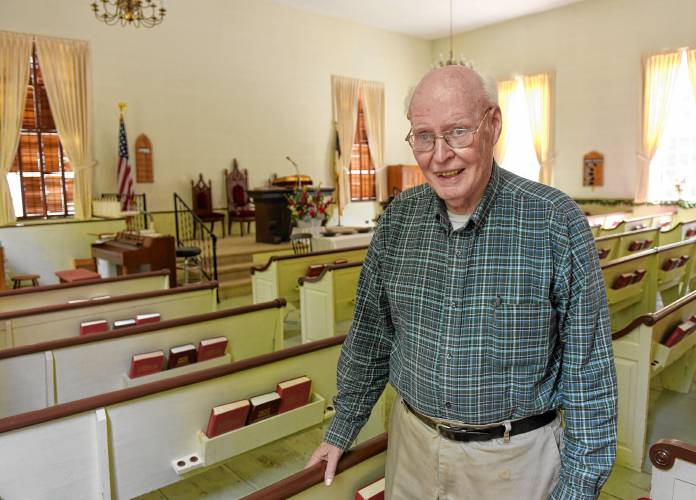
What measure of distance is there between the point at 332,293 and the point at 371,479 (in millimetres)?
2900

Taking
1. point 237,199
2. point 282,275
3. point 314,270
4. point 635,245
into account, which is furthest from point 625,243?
point 237,199

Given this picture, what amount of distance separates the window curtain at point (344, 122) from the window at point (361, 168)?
25 centimetres

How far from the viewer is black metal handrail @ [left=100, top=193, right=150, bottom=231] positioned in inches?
349

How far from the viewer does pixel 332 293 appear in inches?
175

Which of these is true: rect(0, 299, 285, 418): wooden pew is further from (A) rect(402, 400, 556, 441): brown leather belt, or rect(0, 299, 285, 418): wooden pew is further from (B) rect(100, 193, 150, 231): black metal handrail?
(B) rect(100, 193, 150, 231): black metal handrail

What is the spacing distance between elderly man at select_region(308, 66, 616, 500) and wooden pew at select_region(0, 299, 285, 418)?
1.93 m

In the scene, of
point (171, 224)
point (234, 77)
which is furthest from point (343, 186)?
point (171, 224)

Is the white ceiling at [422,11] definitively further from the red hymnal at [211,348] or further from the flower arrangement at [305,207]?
the red hymnal at [211,348]

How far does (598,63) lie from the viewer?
11.2 meters

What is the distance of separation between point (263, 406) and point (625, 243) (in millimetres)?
5193

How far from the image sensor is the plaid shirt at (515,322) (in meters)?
1.13

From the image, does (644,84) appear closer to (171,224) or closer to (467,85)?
(171,224)

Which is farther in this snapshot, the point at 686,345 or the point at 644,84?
the point at 644,84

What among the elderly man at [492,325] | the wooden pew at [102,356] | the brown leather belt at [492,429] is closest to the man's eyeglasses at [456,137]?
the elderly man at [492,325]
